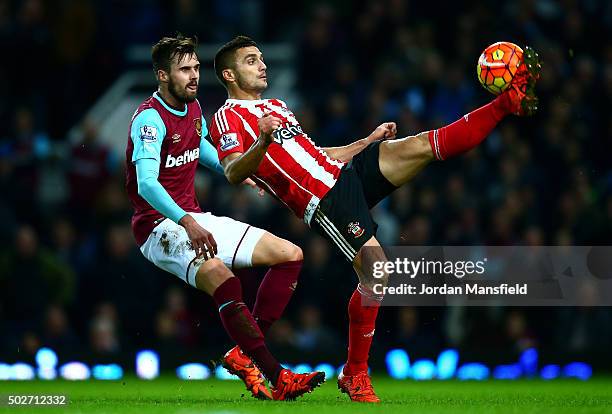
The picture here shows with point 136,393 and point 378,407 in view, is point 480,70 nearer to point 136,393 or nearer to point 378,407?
Result: point 378,407

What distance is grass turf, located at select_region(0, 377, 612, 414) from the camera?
6.78 metres

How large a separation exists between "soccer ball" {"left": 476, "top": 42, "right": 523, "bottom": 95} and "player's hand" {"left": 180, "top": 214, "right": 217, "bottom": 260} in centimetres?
184

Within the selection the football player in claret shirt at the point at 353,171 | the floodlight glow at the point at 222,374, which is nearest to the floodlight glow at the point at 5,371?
the floodlight glow at the point at 222,374

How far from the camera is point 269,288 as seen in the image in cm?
769

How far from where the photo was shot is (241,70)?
7691 mm

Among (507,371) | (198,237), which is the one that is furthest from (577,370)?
(198,237)

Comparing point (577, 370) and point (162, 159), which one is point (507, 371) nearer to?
point (577, 370)

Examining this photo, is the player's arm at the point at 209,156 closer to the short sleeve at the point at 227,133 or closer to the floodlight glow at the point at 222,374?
the short sleeve at the point at 227,133

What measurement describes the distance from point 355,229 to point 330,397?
1.13m

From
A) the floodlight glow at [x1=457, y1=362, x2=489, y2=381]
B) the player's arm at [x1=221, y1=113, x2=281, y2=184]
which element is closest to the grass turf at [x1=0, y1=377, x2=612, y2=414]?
the floodlight glow at [x1=457, y1=362, x2=489, y2=381]

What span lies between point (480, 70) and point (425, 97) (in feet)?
17.5

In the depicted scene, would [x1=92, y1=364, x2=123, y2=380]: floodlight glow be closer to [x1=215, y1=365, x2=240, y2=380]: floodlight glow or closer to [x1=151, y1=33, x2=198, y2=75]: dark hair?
[x1=215, y1=365, x2=240, y2=380]: floodlight glow

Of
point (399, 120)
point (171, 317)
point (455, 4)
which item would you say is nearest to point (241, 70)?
point (171, 317)

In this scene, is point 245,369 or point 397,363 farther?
point 397,363
